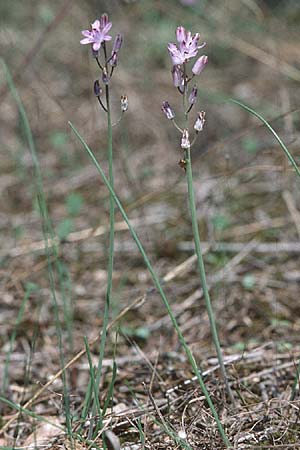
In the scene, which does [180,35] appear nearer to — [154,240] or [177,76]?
[177,76]

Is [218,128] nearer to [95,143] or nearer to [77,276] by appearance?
[95,143]

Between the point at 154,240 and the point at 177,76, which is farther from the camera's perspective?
the point at 154,240

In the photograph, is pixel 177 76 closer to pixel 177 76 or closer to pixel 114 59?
pixel 177 76

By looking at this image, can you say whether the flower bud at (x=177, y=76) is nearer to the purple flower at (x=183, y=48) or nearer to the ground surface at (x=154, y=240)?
the purple flower at (x=183, y=48)

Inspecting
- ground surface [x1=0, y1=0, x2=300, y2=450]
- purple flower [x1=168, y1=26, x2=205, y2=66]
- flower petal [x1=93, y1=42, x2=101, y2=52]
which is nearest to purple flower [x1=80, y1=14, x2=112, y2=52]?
flower petal [x1=93, y1=42, x2=101, y2=52]

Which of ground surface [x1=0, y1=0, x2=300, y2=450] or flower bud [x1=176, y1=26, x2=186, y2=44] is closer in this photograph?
flower bud [x1=176, y1=26, x2=186, y2=44]

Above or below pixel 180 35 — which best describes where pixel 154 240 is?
below

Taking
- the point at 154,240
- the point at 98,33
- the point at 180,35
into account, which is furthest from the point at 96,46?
the point at 154,240

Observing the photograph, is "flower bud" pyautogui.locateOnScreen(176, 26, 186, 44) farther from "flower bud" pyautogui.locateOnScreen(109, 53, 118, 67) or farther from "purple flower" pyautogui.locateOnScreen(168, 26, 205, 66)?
"flower bud" pyautogui.locateOnScreen(109, 53, 118, 67)

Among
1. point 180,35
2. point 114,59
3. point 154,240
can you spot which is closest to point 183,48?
point 180,35

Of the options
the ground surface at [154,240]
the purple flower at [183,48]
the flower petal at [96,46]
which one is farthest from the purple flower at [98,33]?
the ground surface at [154,240]
